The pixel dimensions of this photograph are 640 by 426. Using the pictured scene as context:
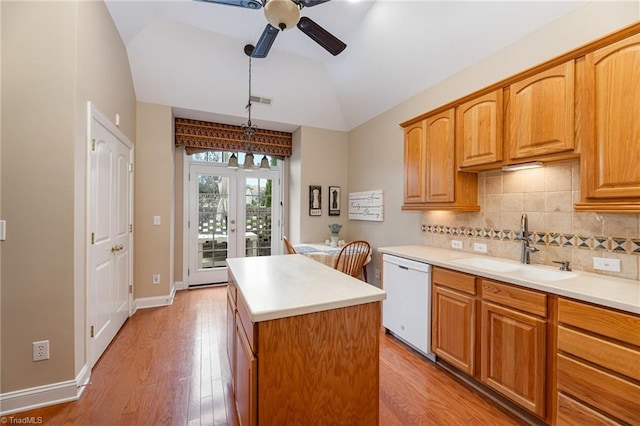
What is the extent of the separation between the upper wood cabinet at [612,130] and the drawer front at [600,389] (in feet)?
2.83

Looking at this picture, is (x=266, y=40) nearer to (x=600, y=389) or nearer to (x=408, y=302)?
(x=408, y=302)

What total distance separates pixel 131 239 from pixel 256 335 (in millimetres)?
3028

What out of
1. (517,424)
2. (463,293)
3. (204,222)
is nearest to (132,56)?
(204,222)

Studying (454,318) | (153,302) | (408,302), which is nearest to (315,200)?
(408,302)

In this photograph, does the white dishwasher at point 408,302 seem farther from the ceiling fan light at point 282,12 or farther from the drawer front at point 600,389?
the ceiling fan light at point 282,12

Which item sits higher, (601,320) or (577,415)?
(601,320)

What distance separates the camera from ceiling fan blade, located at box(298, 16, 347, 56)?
2.19 meters

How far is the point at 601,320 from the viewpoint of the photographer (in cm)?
130

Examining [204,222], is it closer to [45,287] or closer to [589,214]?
[45,287]

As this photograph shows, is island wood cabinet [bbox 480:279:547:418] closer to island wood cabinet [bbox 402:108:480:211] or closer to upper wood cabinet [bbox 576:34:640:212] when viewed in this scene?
upper wood cabinet [bbox 576:34:640:212]

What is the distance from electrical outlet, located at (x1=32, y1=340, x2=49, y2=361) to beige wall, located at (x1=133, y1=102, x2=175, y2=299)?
5.88ft

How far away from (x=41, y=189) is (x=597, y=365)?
3.40 meters

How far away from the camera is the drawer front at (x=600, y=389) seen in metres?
1.20

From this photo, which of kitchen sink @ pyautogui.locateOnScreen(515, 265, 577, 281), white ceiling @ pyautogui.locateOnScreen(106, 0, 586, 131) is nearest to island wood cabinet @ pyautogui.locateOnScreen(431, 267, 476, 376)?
kitchen sink @ pyautogui.locateOnScreen(515, 265, 577, 281)
